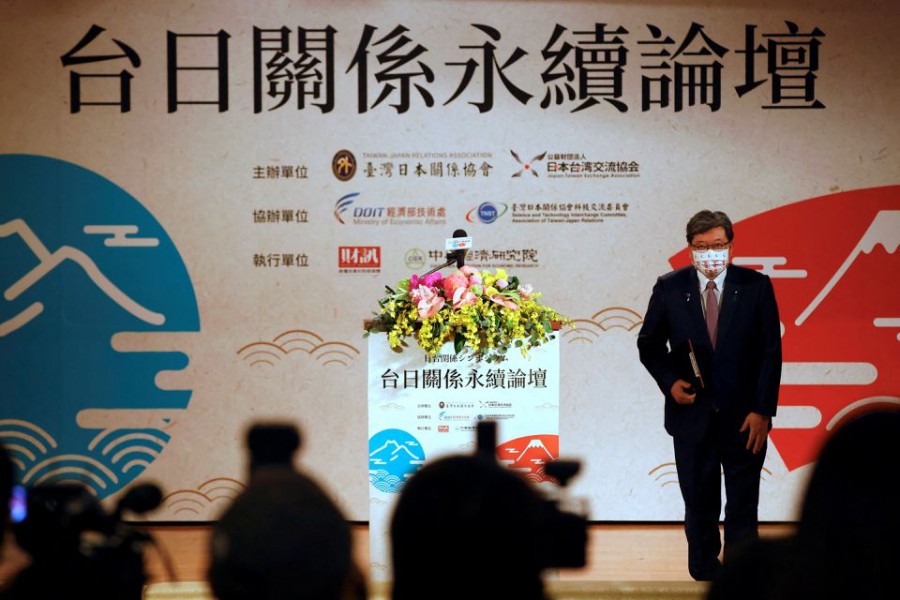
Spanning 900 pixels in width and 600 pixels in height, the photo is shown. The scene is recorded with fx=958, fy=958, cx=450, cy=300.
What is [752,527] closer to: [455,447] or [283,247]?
[455,447]

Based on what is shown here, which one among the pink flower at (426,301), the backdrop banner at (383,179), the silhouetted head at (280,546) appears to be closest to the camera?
the silhouetted head at (280,546)

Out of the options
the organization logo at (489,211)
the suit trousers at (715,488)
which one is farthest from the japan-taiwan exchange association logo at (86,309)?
the suit trousers at (715,488)

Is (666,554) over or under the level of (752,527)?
under

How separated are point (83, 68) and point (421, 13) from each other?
74.6 inches

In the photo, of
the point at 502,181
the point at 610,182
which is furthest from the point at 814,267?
the point at 502,181

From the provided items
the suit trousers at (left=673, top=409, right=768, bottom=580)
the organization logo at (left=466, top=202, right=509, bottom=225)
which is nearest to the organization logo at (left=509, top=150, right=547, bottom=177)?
the organization logo at (left=466, top=202, right=509, bottom=225)

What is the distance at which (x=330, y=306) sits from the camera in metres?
5.35

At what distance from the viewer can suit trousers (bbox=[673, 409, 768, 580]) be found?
12.5ft

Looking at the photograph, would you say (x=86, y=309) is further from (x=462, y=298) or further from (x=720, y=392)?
(x=720, y=392)

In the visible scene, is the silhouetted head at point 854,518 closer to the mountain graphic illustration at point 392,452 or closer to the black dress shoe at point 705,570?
the mountain graphic illustration at point 392,452

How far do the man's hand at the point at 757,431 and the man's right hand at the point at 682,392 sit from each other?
0.24 m

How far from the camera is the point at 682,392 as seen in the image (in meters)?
3.84

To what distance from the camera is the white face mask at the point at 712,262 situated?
12.9 ft

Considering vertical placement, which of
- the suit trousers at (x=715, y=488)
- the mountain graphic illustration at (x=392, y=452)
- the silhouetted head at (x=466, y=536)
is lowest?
the suit trousers at (x=715, y=488)
